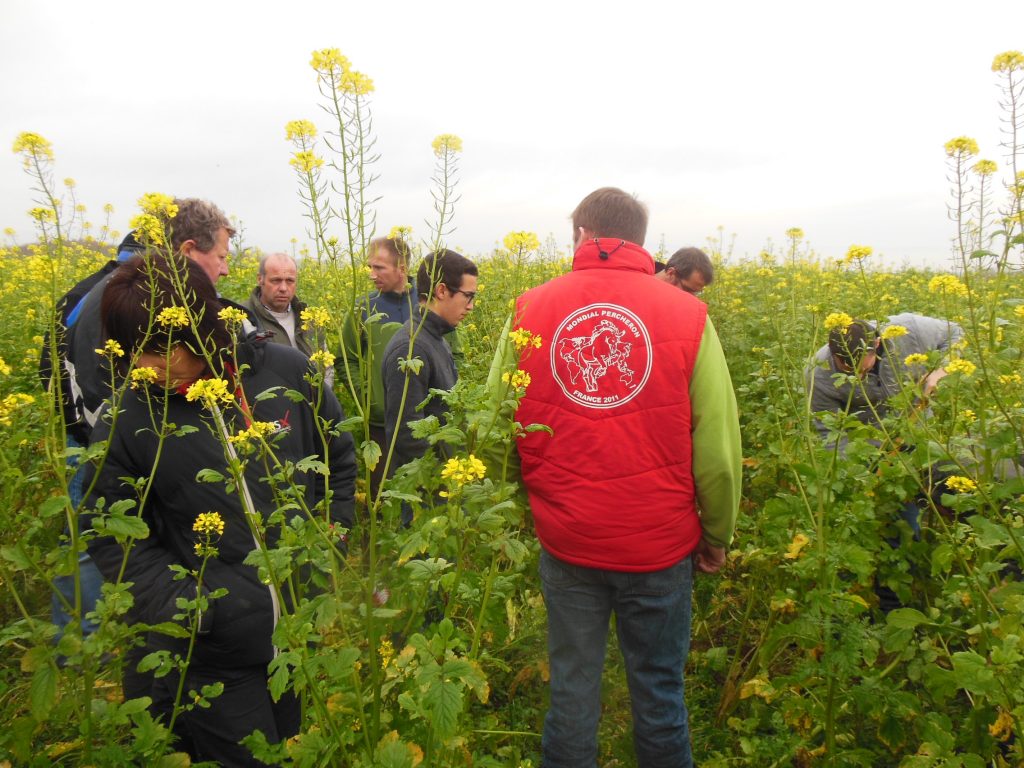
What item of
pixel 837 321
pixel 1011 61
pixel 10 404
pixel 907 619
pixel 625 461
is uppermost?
pixel 1011 61

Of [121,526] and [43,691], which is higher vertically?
[121,526]

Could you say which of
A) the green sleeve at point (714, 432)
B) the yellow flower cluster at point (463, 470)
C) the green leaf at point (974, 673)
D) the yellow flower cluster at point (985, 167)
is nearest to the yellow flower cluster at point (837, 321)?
the yellow flower cluster at point (985, 167)

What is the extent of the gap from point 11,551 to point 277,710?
1.05 meters

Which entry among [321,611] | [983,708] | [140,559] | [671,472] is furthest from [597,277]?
[983,708]

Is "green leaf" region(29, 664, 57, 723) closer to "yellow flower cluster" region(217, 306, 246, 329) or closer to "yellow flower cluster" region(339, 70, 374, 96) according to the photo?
"yellow flower cluster" region(217, 306, 246, 329)

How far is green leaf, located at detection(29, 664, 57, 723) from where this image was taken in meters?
1.43

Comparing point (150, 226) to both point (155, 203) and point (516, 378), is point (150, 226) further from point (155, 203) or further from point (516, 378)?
point (516, 378)

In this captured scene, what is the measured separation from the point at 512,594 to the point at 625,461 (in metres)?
0.70

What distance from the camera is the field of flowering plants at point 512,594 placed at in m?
1.46

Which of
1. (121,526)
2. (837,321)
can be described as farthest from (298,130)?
(837,321)

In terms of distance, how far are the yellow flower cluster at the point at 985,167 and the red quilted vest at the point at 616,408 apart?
3.56 ft

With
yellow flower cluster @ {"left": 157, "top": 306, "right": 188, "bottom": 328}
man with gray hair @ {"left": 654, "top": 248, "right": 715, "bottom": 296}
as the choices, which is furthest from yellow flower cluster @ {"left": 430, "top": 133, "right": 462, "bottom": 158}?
man with gray hair @ {"left": 654, "top": 248, "right": 715, "bottom": 296}

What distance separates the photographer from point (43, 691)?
1.45 m

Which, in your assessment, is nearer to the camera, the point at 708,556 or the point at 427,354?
the point at 708,556
